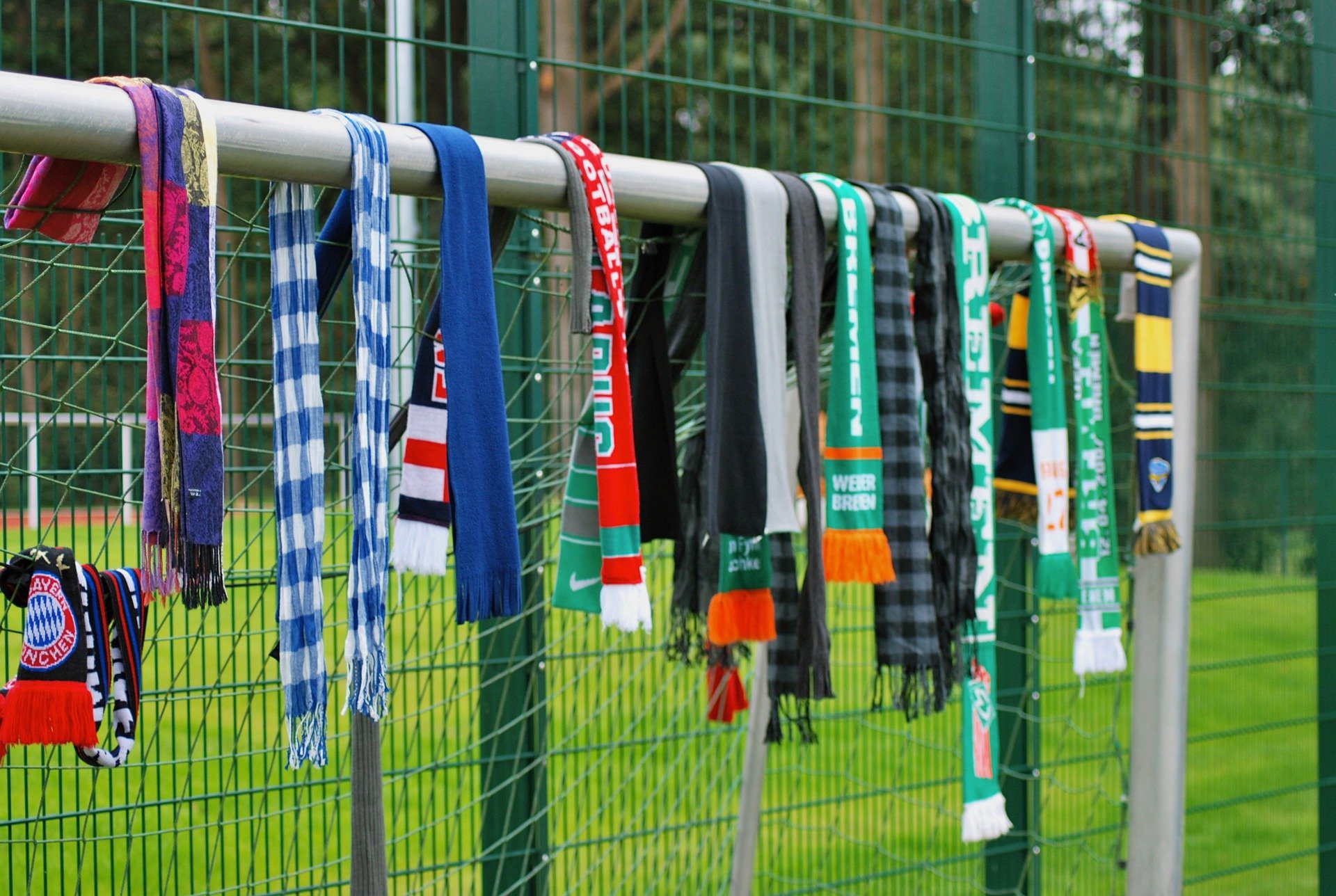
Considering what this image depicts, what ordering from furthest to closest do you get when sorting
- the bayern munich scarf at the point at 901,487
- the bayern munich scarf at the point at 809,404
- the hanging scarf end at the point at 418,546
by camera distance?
the bayern munich scarf at the point at 901,487
the bayern munich scarf at the point at 809,404
the hanging scarf end at the point at 418,546

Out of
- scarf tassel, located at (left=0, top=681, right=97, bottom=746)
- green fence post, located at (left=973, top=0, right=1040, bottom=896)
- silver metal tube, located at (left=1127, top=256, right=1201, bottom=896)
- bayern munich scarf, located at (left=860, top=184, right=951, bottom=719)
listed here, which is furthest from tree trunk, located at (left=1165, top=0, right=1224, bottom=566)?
scarf tassel, located at (left=0, top=681, right=97, bottom=746)

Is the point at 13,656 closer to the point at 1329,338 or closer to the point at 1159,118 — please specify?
the point at 1159,118

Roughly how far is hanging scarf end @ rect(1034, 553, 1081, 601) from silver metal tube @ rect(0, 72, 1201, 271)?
74 centimetres

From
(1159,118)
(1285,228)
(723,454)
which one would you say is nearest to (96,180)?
(723,454)

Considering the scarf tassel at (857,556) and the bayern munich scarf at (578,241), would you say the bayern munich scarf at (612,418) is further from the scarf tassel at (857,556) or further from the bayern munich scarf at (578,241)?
the scarf tassel at (857,556)

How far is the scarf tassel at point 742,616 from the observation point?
2.13 meters

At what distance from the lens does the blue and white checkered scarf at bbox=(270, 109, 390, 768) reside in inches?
65.8

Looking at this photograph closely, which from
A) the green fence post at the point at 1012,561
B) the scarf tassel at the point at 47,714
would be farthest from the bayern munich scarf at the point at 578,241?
the green fence post at the point at 1012,561

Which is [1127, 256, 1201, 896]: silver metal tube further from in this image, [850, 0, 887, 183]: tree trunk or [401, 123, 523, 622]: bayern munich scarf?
[401, 123, 523, 622]: bayern munich scarf

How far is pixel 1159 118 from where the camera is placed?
3.86 m

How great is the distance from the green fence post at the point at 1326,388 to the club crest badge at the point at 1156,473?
1.68m

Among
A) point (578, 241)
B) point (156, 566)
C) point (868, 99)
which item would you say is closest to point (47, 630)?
point (156, 566)

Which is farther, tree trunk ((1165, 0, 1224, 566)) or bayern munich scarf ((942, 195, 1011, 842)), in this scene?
tree trunk ((1165, 0, 1224, 566))

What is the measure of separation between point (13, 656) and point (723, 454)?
143cm
